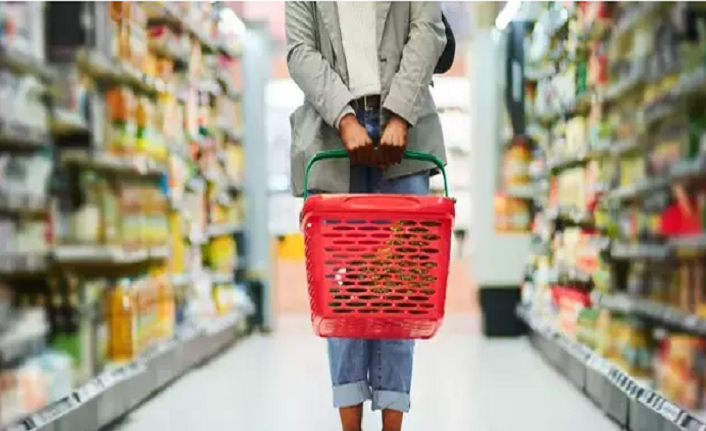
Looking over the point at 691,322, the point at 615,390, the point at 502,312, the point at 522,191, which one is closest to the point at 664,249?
the point at 691,322

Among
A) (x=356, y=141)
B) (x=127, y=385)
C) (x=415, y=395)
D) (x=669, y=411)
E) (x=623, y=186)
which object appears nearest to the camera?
(x=356, y=141)

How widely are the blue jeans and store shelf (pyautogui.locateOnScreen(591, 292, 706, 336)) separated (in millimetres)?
840

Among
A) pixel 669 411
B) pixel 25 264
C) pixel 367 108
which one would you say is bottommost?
pixel 669 411

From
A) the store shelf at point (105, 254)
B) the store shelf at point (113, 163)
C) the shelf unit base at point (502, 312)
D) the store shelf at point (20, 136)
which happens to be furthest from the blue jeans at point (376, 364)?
the shelf unit base at point (502, 312)

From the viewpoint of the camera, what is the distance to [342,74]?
2.27m

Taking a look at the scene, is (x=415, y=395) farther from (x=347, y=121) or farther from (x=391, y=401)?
(x=347, y=121)

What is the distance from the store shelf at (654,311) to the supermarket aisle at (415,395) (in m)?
0.39

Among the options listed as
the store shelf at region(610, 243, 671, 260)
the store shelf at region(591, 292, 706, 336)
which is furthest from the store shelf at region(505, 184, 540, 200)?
the store shelf at region(610, 243, 671, 260)

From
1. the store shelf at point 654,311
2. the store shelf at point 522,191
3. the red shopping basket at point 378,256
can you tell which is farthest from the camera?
the store shelf at point 522,191

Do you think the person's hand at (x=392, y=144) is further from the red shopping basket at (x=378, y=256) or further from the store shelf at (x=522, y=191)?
the store shelf at (x=522, y=191)

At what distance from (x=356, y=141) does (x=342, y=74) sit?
0.94 ft

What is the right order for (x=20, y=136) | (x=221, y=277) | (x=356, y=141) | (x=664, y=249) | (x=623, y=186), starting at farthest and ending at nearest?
1. (x=221, y=277)
2. (x=623, y=186)
3. (x=664, y=249)
4. (x=20, y=136)
5. (x=356, y=141)

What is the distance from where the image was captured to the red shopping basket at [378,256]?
75.2 inches

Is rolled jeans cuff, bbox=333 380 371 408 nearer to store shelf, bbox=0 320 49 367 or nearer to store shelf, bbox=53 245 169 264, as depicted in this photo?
store shelf, bbox=0 320 49 367
